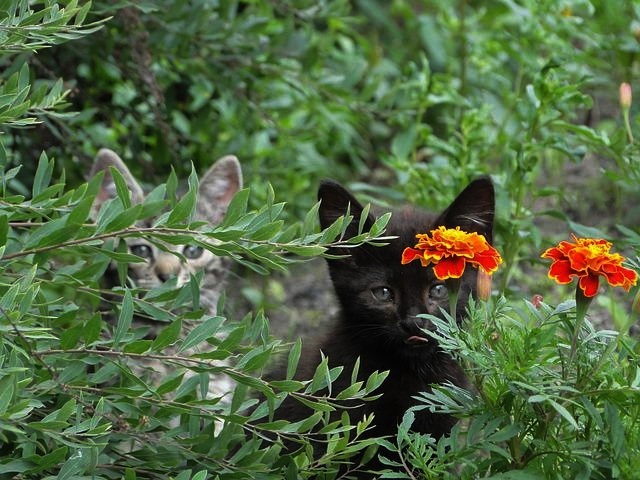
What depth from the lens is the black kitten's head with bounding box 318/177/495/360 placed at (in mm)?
3576

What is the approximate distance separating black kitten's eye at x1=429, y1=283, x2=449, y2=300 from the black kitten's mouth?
18cm

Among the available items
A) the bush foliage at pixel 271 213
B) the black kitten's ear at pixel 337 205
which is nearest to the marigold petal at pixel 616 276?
the bush foliage at pixel 271 213

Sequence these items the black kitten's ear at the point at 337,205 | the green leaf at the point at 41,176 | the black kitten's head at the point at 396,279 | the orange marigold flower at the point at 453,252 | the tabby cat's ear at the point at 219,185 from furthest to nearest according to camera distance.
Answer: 1. the tabby cat's ear at the point at 219,185
2. the black kitten's ear at the point at 337,205
3. the black kitten's head at the point at 396,279
4. the green leaf at the point at 41,176
5. the orange marigold flower at the point at 453,252

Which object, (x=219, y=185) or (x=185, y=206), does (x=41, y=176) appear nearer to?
(x=185, y=206)

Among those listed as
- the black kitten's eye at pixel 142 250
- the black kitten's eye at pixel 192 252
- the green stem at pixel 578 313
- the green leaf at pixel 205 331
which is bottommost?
the black kitten's eye at pixel 192 252

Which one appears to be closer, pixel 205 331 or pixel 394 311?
pixel 205 331

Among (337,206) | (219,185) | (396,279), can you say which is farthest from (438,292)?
(219,185)

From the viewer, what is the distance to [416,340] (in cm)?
349

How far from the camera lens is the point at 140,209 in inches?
106

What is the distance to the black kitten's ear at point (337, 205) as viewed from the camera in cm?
377

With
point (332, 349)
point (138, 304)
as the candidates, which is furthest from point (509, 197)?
point (138, 304)

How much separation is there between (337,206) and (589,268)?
4.62ft

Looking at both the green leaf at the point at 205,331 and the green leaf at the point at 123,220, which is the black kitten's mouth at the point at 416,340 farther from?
the green leaf at the point at 123,220

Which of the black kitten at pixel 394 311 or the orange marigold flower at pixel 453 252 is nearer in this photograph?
the orange marigold flower at pixel 453 252
